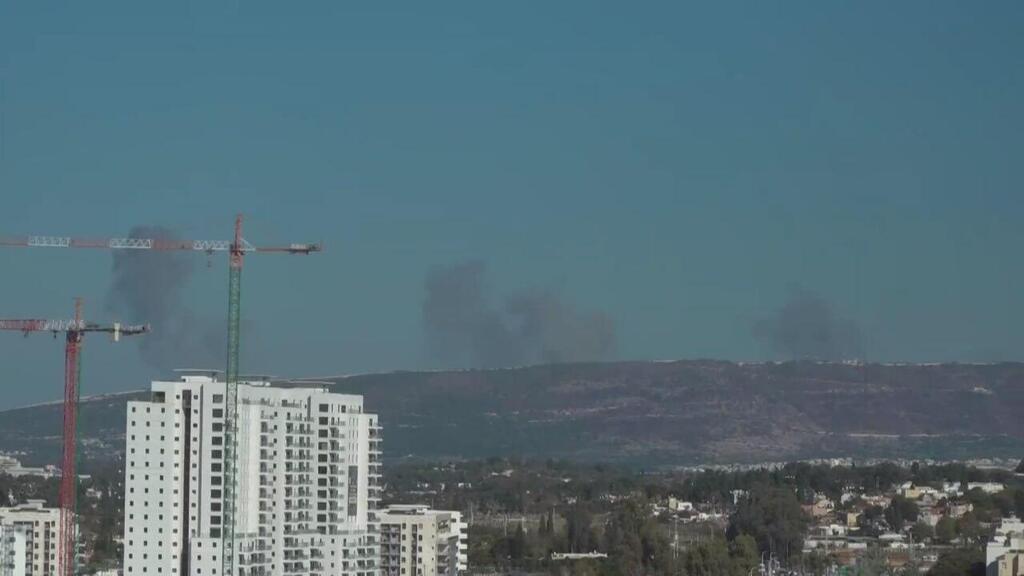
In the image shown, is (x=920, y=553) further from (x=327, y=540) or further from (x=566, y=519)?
(x=327, y=540)

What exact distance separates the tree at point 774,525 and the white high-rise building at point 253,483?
50.6m

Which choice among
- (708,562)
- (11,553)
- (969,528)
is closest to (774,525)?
(969,528)

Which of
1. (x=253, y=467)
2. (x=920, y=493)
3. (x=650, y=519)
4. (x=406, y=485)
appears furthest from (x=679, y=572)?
(x=406, y=485)

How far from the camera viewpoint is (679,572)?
11494 centimetres

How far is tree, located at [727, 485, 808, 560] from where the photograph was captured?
137375 millimetres

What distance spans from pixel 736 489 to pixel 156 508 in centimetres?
11025

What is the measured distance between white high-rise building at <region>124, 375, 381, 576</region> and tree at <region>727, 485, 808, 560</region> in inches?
1992

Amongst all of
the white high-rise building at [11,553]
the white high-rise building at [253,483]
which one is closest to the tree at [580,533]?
the white high-rise building at [253,483]

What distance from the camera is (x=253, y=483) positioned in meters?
78.9

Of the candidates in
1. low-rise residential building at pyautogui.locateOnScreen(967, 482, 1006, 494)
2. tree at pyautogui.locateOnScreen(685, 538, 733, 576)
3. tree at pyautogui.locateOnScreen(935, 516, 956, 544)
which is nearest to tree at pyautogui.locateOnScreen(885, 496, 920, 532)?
tree at pyautogui.locateOnScreen(935, 516, 956, 544)

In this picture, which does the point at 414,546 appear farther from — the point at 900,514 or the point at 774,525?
the point at 900,514

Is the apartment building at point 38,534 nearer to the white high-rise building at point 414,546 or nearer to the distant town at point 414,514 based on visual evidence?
the distant town at point 414,514

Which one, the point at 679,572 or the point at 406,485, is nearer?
the point at 679,572

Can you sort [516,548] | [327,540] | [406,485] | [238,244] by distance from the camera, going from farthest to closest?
[406,485], [516,548], [238,244], [327,540]
